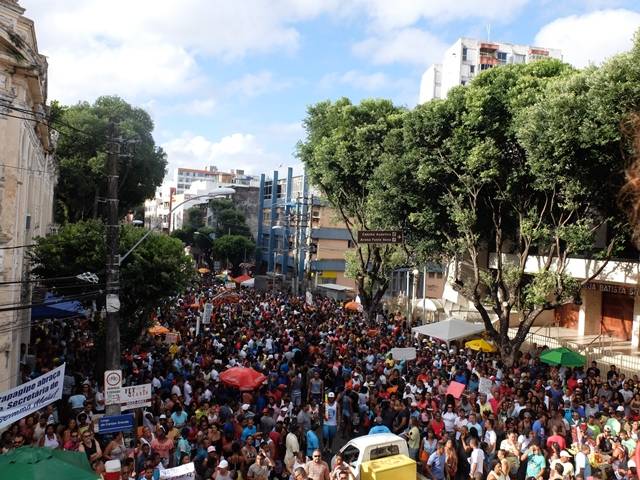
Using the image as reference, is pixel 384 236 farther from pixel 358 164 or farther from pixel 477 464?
pixel 477 464

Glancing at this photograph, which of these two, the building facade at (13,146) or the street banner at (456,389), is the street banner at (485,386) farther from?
the building facade at (13,146)

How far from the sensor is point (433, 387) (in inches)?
588

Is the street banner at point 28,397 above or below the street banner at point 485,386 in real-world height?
above

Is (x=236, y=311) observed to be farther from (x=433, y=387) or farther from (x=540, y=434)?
(x=540, y=434)

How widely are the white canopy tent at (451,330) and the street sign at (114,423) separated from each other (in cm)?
1258

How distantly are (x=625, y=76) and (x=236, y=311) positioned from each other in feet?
67.4

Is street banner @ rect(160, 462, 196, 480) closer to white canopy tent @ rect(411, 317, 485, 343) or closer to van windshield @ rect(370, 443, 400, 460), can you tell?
van windshield @ rect(370, 443, 400, 460)

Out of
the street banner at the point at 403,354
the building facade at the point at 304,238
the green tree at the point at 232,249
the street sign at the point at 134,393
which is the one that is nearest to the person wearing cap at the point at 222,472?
the street sign at the point at 134,393

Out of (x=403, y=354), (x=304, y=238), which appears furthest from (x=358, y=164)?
(x=304, y=238)

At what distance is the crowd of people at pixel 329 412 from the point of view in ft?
32.8

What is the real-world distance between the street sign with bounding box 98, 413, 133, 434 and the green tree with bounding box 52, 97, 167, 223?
79.6ft

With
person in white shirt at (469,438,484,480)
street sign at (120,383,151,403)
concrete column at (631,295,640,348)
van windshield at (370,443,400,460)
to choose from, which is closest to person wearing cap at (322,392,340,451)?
van windshield at (370,443,400,460)

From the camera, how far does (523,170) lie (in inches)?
744

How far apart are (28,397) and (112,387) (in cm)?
194
